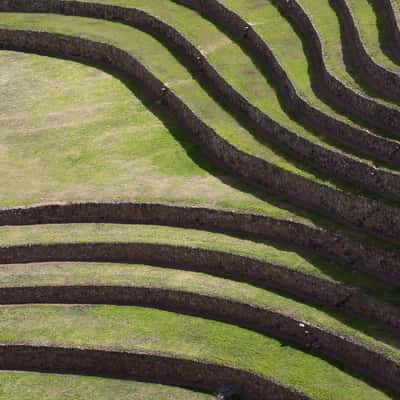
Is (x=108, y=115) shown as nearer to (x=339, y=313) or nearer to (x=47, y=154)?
(x=47, y=154)

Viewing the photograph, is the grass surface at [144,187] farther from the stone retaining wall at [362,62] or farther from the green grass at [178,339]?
the stone retaining wall at [362,62]

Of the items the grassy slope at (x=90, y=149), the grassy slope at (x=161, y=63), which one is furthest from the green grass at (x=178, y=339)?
the grassy slope at (x=161, y=63)

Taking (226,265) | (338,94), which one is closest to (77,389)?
(226,265)

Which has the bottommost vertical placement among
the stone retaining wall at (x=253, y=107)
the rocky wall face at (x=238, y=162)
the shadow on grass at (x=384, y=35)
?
the rocky wall face at (x=238, y=162)

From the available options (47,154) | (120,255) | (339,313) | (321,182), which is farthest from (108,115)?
(339,313)

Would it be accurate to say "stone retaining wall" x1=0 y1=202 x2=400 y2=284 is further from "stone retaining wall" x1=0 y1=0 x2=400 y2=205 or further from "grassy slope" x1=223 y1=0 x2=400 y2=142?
"grassy slope" x1=223 y1=0 x2=400 y2=142
